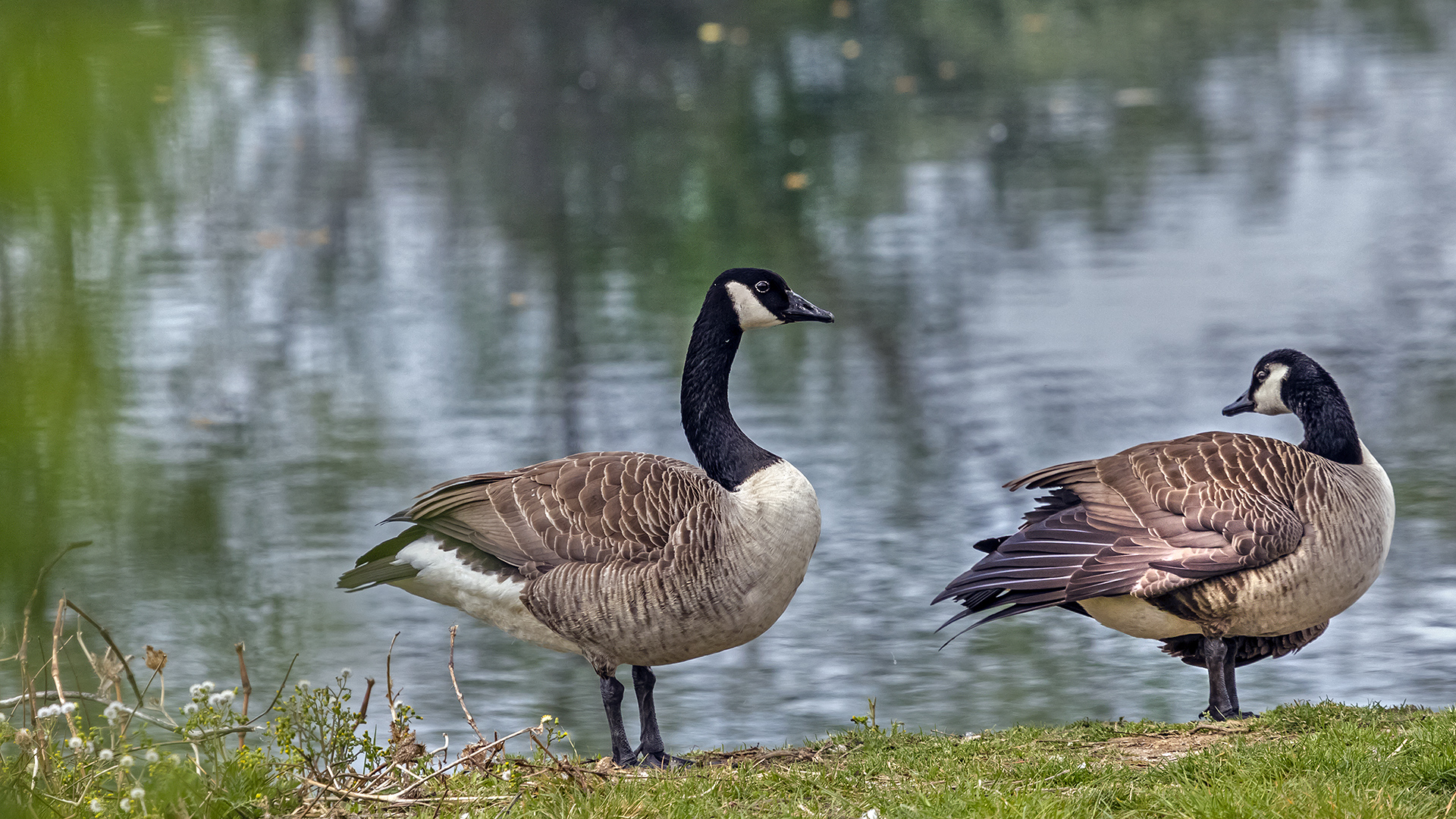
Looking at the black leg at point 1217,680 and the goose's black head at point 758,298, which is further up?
the goose's black head at point 758,298

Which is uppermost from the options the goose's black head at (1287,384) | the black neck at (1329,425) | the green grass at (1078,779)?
the goose's black head at (1287,384)

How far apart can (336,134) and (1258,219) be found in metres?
9.96

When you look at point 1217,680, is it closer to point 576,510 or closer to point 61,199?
point 576,510

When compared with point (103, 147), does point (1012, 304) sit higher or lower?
lower

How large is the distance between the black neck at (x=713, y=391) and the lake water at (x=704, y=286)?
1237 millimetres

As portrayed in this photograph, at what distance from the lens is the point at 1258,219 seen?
12039 millimetres

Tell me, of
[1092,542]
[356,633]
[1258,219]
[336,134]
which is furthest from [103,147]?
[336,134]

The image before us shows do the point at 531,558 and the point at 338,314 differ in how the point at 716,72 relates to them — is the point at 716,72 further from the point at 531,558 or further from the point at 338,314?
the point at 531,558

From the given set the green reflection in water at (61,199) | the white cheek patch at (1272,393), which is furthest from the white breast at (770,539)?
the green reflection in water at (61,199)

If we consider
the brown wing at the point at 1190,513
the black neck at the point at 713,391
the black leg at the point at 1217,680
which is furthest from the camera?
the black neck at the point at 713,391

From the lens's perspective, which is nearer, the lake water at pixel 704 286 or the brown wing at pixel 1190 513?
the lake water at pixel 704 286

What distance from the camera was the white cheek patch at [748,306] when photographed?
17.5 feet

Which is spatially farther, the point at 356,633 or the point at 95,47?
the point at 356,633

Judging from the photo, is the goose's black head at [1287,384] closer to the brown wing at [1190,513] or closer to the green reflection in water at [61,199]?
the brown wing at [1190,513]
